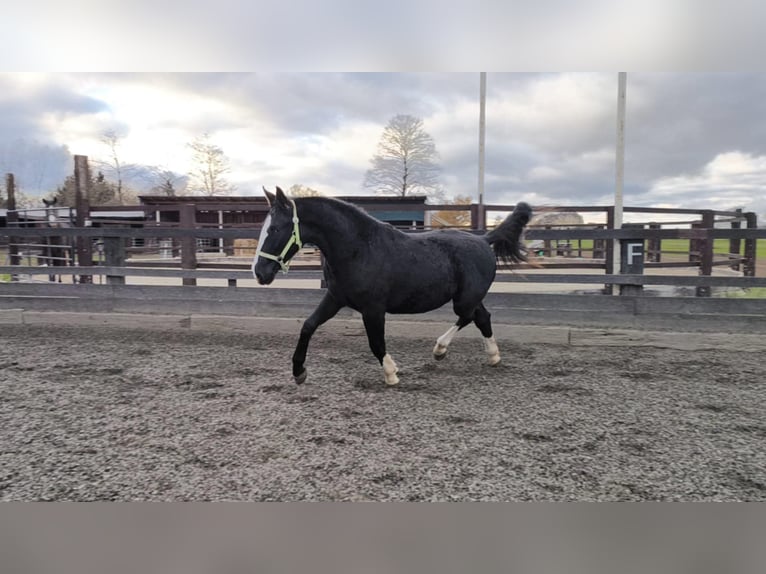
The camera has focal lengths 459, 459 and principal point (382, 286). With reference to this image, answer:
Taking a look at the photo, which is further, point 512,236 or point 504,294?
point 504,294

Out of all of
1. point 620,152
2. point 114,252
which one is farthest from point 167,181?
point 620,152

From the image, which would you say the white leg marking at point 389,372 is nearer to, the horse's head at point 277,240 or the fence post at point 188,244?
the horse's head at point 277,240

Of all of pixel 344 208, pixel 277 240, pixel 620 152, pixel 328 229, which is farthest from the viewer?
pixel 620 152

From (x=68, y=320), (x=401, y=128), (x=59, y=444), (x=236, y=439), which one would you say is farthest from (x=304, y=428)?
(x=401, y=128)

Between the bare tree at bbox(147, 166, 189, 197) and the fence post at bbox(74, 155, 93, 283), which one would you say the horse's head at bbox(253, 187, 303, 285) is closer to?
the fence post at bbox(74, 155, 93, 283)

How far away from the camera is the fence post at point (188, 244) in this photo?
5.85 metres

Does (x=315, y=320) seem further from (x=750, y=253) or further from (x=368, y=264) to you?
(x=750, y=253)

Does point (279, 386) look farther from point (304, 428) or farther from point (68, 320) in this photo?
point (68, 320)

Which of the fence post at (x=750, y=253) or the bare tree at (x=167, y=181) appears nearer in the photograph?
the fence post at (x=750, y=253)

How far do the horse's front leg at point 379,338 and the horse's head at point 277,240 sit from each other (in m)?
0.71

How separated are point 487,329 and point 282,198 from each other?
6.83 ft

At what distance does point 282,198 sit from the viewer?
124 inches

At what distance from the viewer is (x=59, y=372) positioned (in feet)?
12.7

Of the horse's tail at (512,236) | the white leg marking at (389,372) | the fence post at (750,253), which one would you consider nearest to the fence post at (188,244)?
the white leg marking at (389,372)
